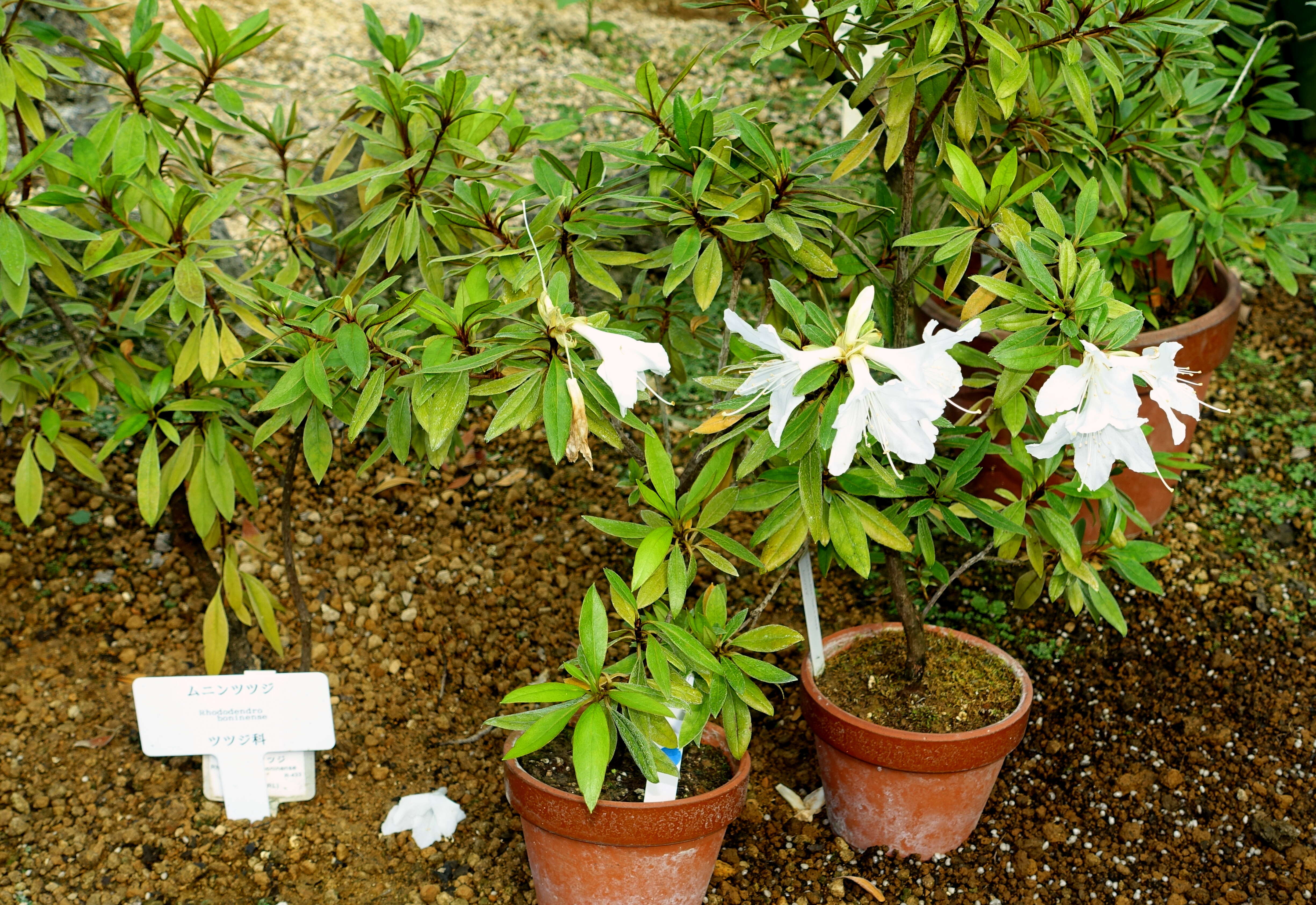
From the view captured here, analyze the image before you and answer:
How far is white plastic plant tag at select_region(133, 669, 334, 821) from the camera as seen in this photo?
5.76 ft

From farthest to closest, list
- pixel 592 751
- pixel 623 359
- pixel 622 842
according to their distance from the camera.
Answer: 1. pixel 622 842
2. pixel 592 751
3. pixel 623 359

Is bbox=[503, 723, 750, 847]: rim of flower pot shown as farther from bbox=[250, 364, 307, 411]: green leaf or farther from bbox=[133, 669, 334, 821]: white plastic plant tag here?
bbox=[250, 364, 307, 411]: green leaf

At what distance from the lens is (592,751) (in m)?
1.28

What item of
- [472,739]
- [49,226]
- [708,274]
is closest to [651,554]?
[708,274]

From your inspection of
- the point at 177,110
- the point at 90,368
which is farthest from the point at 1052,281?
the point at 90,368

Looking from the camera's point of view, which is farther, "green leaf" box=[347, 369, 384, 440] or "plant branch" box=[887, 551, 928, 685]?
"plant branch" box=[887, 551, 928, 685]

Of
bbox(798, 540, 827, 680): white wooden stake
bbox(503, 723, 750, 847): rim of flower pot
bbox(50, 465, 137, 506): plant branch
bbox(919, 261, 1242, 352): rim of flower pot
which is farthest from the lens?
bbox(919, 261, 1242, 352): rim of flower pot

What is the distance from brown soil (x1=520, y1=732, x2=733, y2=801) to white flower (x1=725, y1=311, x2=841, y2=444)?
66 cm

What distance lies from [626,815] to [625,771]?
14 centimetres

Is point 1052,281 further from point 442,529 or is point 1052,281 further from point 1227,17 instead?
point 442,529

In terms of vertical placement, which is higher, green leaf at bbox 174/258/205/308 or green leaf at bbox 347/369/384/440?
green leaf at bbox 174/258/205/308

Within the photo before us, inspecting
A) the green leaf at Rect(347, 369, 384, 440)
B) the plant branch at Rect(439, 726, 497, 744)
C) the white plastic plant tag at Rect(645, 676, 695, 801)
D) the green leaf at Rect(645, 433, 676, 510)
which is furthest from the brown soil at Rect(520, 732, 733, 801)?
the green leaf at Rect(347, 369, 384, 440)

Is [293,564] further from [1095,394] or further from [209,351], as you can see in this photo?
[1095,394]

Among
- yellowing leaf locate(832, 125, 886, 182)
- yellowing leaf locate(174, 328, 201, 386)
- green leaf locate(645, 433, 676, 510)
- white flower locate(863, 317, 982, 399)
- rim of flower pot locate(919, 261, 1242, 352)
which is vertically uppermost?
yellowing leaf locate(832, 125, 886, 182)
